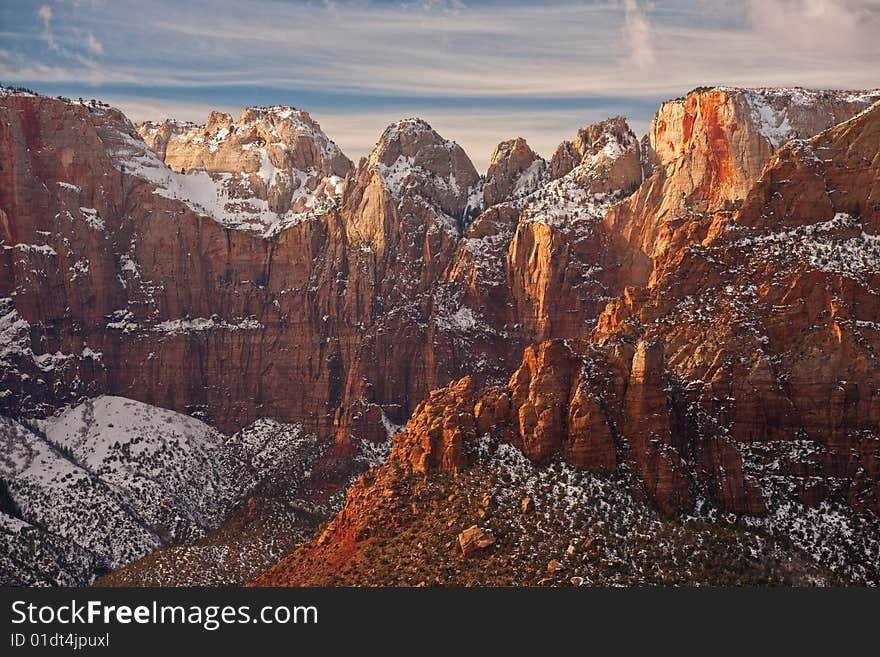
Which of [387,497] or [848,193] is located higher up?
[848,193]

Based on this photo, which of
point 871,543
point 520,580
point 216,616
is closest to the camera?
point 216,616

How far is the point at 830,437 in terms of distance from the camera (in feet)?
594

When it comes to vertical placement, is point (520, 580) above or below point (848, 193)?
below

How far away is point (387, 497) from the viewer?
177375mm

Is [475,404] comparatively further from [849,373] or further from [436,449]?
[849,373]

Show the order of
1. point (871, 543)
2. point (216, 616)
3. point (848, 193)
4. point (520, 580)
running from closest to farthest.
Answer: point (216, 616)
point (520, 580)
point (871, 543)
point (848, 193)

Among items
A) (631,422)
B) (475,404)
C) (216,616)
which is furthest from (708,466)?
(216,616)

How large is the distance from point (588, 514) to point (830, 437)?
2265 centimetres

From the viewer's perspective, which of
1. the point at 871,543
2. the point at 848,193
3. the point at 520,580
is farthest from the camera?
the point at 848,193

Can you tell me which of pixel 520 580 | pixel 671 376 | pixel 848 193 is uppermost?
pixel 848 193

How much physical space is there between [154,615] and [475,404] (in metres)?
44.5

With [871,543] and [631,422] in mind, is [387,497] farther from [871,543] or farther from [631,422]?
[871,543]

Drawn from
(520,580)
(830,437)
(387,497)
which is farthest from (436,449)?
(830,437)

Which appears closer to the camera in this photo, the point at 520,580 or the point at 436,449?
the point at 520,580
